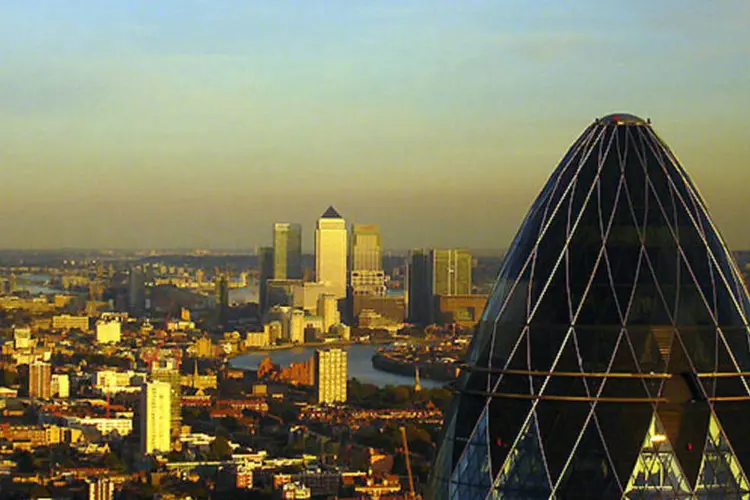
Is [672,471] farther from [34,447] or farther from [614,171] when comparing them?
[34,447]

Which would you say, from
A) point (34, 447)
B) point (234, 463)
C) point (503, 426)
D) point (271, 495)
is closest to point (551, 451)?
point (503, 426)

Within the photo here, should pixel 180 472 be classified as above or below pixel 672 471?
below

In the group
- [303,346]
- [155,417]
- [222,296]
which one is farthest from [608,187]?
[222,296]

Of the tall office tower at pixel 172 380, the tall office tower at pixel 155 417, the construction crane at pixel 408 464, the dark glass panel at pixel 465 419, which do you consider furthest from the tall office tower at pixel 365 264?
the dark glass panel at pixel 465 419

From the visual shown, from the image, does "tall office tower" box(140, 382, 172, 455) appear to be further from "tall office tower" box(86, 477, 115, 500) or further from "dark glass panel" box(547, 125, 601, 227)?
"dark glass panel" box(547, 125, 601, 227)

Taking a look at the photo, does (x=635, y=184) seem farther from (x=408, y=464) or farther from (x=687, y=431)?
(x=408, y=464)

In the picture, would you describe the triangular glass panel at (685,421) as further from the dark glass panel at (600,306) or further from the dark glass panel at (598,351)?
the dark glass panel at (600,306)
